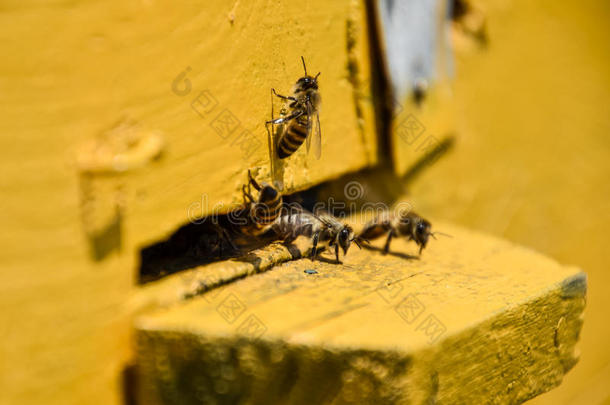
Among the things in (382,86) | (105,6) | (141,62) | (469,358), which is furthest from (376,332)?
(382,86)

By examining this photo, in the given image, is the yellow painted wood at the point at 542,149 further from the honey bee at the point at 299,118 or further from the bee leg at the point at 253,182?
the bee leg at the point at 253,182

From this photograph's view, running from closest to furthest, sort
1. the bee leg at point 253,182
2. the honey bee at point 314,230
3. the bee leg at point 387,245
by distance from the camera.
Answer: the bee leg at point 253,182, the honey bee at point 314,230, the bee leg at point 387,245

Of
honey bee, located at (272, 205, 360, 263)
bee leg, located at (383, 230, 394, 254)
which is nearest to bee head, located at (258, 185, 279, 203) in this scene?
honey bee, located at (272, 205, 360, 263)

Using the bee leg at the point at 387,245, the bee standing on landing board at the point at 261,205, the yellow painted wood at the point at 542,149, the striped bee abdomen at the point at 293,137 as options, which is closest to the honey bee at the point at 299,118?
the striped bee abdomen at the point at 293,137

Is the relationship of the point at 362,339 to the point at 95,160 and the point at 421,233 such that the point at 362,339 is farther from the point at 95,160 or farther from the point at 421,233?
the point at 421,233

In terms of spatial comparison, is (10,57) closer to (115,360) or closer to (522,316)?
(115,360)

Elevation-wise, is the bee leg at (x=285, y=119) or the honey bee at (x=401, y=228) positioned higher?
the bee leg at (x=285, y=119)

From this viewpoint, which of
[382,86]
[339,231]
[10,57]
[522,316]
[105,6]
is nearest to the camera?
[10,57]
